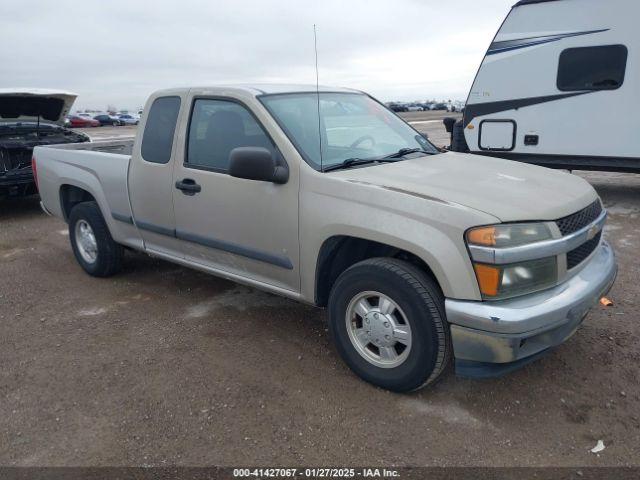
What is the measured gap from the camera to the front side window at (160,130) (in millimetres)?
4230

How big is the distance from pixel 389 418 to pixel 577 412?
104cm

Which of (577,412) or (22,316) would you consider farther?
(22,316)

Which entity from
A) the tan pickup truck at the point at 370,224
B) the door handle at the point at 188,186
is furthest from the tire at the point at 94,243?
the door handle at the point at 188,186

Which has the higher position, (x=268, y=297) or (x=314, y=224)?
(x=314, y=224)

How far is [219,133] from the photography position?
12.9 ft

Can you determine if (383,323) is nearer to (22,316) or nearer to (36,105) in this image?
(22,316)

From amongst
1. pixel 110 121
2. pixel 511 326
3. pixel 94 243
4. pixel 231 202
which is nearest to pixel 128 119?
pixel 110 121

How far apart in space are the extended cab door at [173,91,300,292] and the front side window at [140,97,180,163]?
19 centimetres

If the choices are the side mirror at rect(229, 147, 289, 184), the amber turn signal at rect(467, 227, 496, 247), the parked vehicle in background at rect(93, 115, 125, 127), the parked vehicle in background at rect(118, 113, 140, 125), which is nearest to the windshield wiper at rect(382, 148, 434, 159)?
the side mirror at rect(229, 147, 289, 184)

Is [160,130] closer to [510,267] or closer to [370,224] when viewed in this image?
[370,224]

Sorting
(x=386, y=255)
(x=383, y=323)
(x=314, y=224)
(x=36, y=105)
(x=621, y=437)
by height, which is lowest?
(x=621, y=437)

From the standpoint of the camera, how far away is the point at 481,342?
8.91ft

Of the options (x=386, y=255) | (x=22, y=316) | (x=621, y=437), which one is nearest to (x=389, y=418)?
(x=386, y=255)

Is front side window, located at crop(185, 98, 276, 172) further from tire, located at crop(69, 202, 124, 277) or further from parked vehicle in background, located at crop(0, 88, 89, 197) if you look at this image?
parked vehicle in background, located at crop(0, 88, 89, 197)
